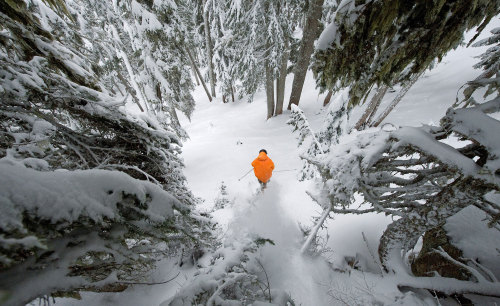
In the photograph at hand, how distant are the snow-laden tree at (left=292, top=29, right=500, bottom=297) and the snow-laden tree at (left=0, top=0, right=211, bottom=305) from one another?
2.41 m

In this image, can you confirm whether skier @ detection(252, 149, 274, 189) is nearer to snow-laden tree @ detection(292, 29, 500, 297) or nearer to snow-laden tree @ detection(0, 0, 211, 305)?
snow-laden tree @ detection(0, 0, 211, 305)

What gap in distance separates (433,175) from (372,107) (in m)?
8.59

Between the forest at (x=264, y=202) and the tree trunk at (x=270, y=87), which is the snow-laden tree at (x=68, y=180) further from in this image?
the tree trunk at (x=270, y=87)

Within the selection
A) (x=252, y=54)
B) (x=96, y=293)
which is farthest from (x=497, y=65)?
(x=252, y=54)

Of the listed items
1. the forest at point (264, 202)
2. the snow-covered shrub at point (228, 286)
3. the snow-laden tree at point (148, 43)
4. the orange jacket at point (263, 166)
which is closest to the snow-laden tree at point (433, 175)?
the forest at point (264, 202)

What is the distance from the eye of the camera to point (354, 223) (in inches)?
184

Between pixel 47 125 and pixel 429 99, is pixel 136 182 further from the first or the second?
pixel 429 99

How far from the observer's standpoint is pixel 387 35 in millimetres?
1780

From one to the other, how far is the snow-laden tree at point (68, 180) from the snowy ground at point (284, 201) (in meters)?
1.71

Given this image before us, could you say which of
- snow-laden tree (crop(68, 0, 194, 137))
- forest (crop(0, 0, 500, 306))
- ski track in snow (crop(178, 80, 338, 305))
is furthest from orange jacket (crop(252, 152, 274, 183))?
snow-laden tree (crop(68, 0, 194, 137))

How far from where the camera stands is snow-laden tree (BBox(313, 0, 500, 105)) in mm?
1526

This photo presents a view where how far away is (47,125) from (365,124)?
1235 cm

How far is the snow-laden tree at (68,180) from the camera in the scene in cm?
105

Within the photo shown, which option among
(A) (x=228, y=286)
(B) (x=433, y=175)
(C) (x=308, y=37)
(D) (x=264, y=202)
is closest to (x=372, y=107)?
(C) (x=308, y=37)
